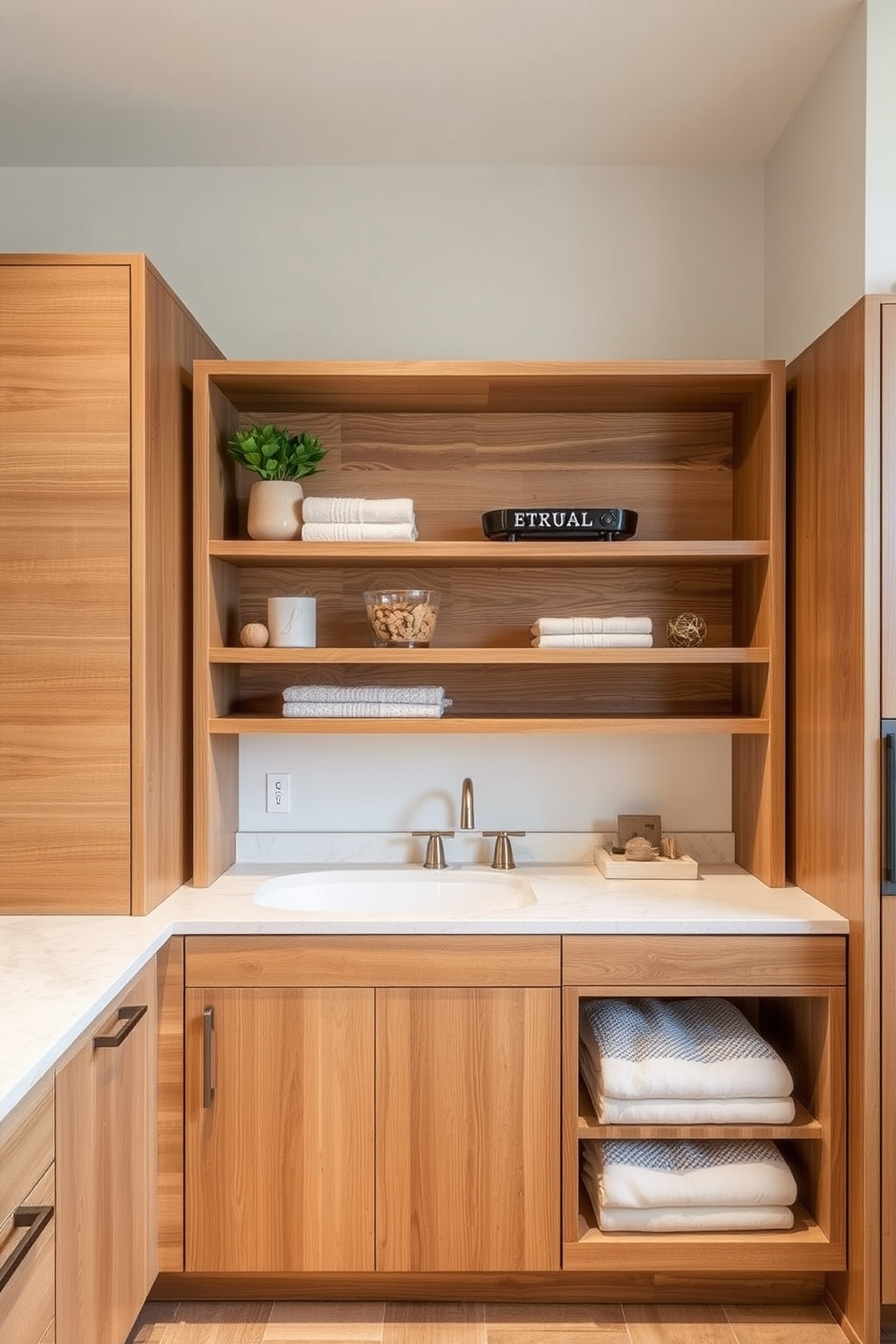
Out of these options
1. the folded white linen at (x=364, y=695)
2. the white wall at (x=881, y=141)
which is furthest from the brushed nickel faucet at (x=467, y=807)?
the white wall at (x=881, y=141)

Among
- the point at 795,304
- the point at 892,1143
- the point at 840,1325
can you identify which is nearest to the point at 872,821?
the point at 892,1143

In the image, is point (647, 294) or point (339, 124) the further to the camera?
point (647, 294)

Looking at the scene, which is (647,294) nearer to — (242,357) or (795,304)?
(795,304)

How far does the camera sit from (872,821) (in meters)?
1.90

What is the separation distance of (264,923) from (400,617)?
79 centimetres

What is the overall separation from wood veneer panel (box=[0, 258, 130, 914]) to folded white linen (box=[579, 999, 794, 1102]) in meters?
1.08

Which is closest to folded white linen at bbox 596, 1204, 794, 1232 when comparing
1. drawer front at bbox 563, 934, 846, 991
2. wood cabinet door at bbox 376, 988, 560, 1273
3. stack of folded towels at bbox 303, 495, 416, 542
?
wood cabinet door at bbox 376, 988, 560, 1273

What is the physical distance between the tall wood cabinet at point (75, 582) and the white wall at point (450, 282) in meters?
0.63

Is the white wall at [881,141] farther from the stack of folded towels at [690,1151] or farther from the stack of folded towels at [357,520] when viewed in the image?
the stack of folded towels at [690,1151]

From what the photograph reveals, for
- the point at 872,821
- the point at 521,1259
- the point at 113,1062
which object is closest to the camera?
the point at 113,1062

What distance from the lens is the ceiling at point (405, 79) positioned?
6.77ft

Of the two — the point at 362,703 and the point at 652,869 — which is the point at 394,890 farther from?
the point at 652,869

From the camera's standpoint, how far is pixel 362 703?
236 cm

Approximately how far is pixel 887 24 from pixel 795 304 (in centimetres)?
59
